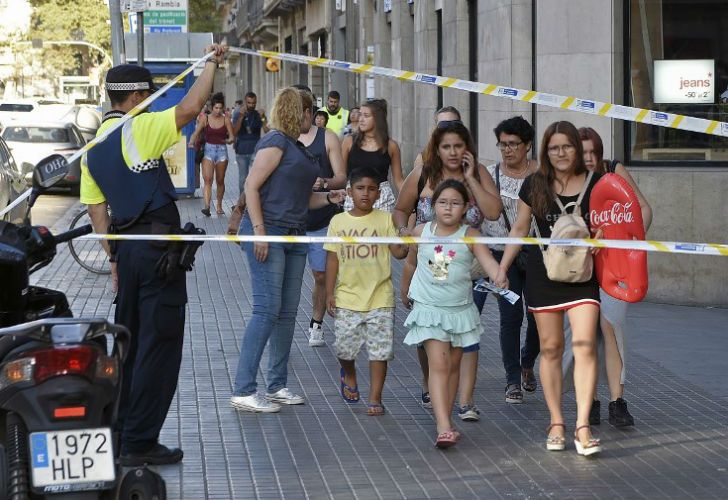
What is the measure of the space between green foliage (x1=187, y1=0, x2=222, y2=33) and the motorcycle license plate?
70.3m

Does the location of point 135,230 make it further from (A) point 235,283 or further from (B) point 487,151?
(B) point 487,151

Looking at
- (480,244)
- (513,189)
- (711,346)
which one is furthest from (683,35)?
(480,244)

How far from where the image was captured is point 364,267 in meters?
8.32

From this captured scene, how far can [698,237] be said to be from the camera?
12531mm

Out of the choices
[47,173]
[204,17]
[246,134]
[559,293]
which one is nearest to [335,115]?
[246,134]

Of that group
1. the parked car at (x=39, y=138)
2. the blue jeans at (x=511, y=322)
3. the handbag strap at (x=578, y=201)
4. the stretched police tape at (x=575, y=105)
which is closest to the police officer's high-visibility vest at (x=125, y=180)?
the stretched police tape at (x=575, y=105)

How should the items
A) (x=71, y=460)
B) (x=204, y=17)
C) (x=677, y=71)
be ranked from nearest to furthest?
(x=71, y=460), (x=677, y=71), (x=204, y=17)

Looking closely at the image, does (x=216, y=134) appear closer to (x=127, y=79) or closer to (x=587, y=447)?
(x=127, y=79)

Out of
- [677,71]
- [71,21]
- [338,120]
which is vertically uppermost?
[71,21]

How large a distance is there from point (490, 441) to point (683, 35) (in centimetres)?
642

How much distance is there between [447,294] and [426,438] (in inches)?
30.7

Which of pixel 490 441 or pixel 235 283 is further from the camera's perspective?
pixel 235 283

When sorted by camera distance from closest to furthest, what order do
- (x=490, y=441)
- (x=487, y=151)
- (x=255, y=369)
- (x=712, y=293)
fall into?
1. (x=490, y=441)
2. (x=255, y=369)
3. (x=712, y=293)
4. (x=487, y=151)

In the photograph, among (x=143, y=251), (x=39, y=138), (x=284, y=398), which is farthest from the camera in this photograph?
(x=39, y=138)
